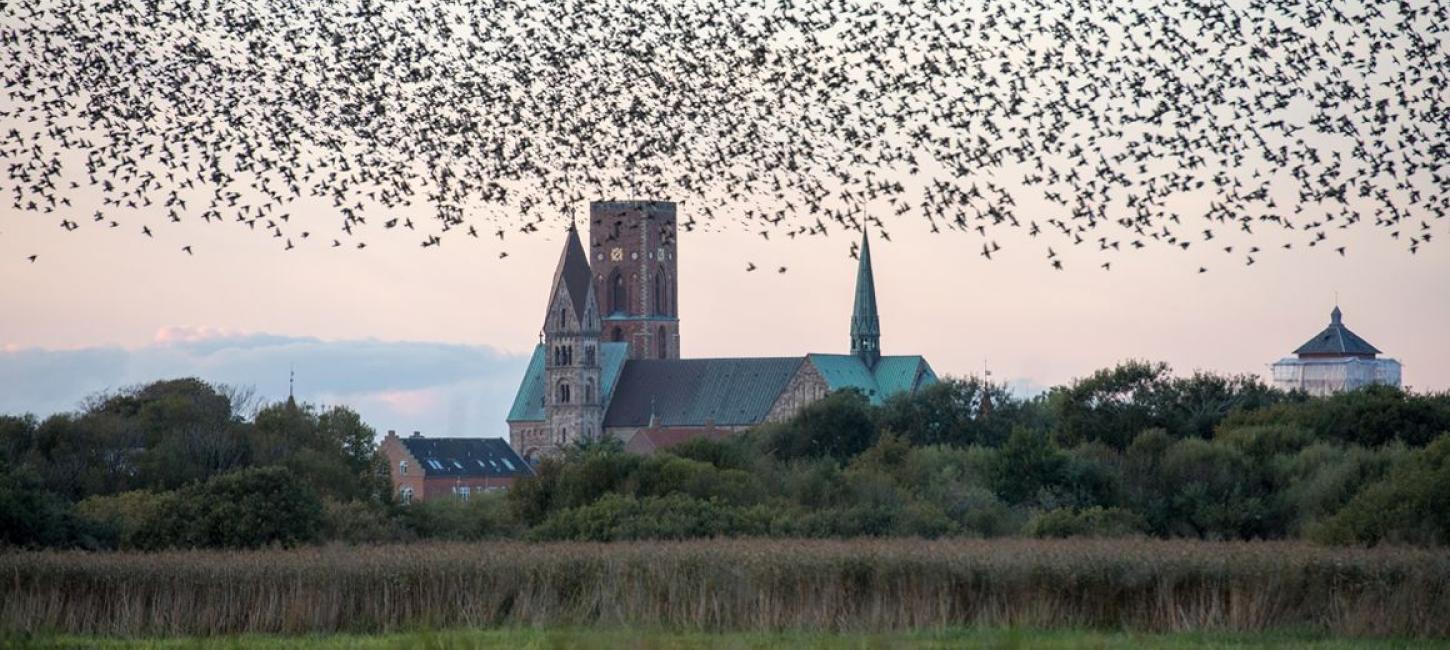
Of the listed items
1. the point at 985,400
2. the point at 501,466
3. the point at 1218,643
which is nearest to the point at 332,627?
the point at 1218,643

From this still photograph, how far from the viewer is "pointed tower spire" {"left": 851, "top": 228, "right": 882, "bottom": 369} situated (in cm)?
18300

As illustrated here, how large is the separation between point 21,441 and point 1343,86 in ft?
192

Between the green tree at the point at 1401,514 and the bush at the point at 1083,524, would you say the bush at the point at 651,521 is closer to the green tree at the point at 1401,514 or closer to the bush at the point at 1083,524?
the bush at the point at 1083,524

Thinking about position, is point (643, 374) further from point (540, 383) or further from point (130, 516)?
point (130, 516)

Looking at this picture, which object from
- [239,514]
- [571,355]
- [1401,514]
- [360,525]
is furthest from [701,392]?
[1401,514]

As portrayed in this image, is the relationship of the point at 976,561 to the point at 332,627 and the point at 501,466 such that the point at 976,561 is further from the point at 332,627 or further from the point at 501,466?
the point at 501,466

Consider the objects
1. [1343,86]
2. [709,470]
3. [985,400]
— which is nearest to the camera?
[1343,86]

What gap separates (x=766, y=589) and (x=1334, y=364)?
115487mm

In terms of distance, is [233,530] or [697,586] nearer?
[697,586]

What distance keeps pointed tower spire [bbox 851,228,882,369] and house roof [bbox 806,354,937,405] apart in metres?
5.64

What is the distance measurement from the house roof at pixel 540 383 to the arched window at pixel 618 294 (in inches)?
359

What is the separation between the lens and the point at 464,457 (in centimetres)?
16050

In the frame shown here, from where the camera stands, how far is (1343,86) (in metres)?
18.6

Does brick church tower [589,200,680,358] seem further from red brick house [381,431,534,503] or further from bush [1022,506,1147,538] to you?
bush [1022,506,1147,538]
